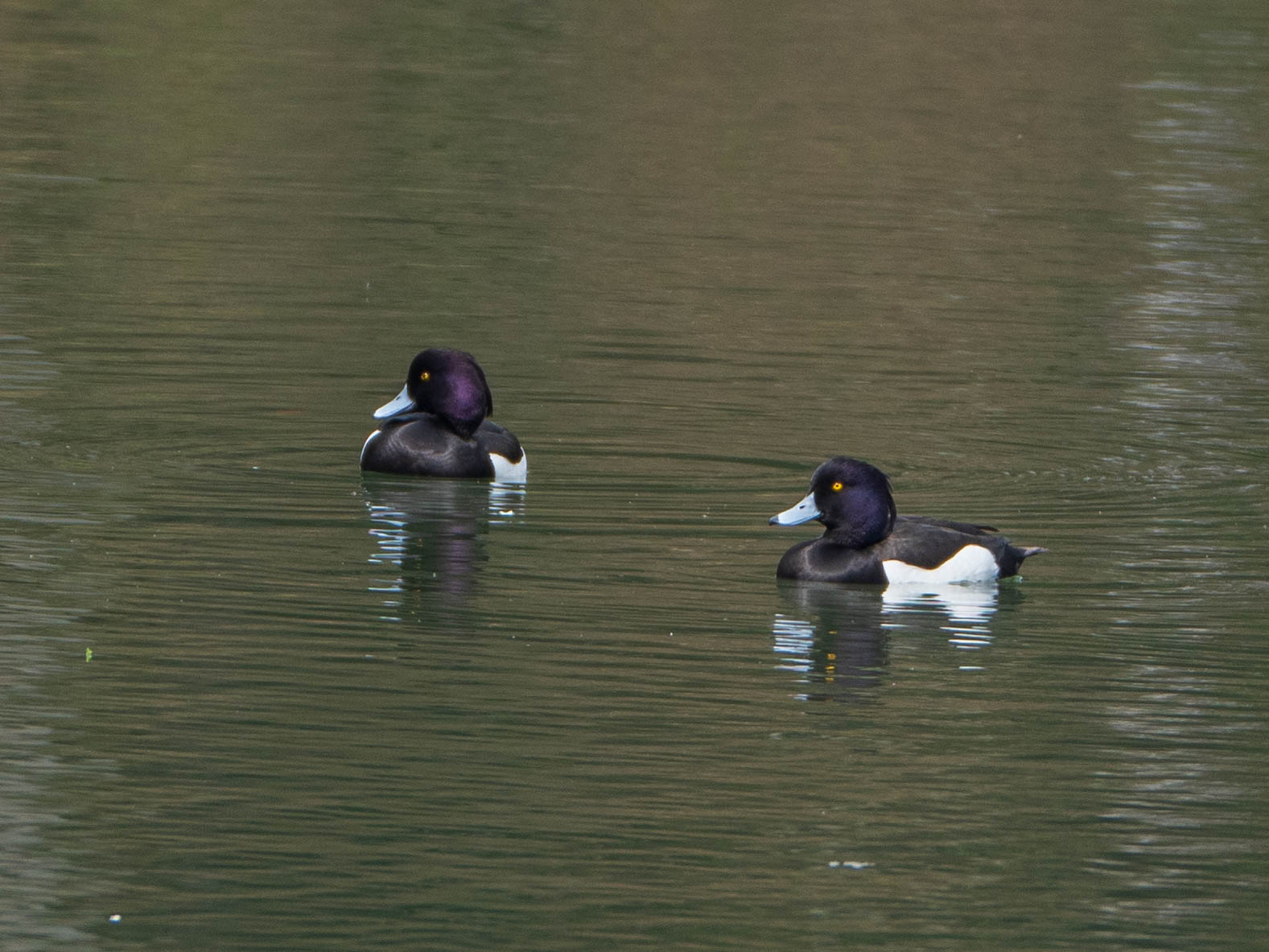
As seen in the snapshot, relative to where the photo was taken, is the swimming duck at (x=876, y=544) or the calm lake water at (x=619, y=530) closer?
the calm lake water at (x=619, y=530)

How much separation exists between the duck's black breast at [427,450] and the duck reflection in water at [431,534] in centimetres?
8

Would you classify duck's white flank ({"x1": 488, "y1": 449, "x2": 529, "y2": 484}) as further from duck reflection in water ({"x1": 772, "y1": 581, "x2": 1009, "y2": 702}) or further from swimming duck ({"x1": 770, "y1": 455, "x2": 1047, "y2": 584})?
duck reflection in water ({"x1": 772, "y1": 581, "x2": 1009, "y2": 702})

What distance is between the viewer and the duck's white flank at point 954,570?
1280cm

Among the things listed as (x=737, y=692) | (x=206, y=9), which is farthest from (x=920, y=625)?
(x=206, y=9)

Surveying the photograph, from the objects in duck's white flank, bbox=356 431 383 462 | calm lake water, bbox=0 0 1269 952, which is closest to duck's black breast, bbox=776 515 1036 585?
calm lake water, bbox=0 0 1269 952

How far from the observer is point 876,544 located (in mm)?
13047

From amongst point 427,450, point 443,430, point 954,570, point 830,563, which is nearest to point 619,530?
point 830,563

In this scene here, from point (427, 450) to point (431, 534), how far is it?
60.1 inches

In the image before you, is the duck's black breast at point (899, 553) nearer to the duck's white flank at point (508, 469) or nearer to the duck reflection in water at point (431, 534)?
the duck reflection in water at point (431, 534)

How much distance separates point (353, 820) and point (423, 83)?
83.9 feet

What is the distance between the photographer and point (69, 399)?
1633 cm

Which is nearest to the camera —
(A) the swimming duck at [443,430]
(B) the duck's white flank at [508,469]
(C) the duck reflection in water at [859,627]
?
(C) the duck reflection in water at [859,627]

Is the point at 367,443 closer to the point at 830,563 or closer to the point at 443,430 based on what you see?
the point at 443,430

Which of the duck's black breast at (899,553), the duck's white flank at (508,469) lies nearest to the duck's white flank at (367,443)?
the duck's white flank at (508,469)
